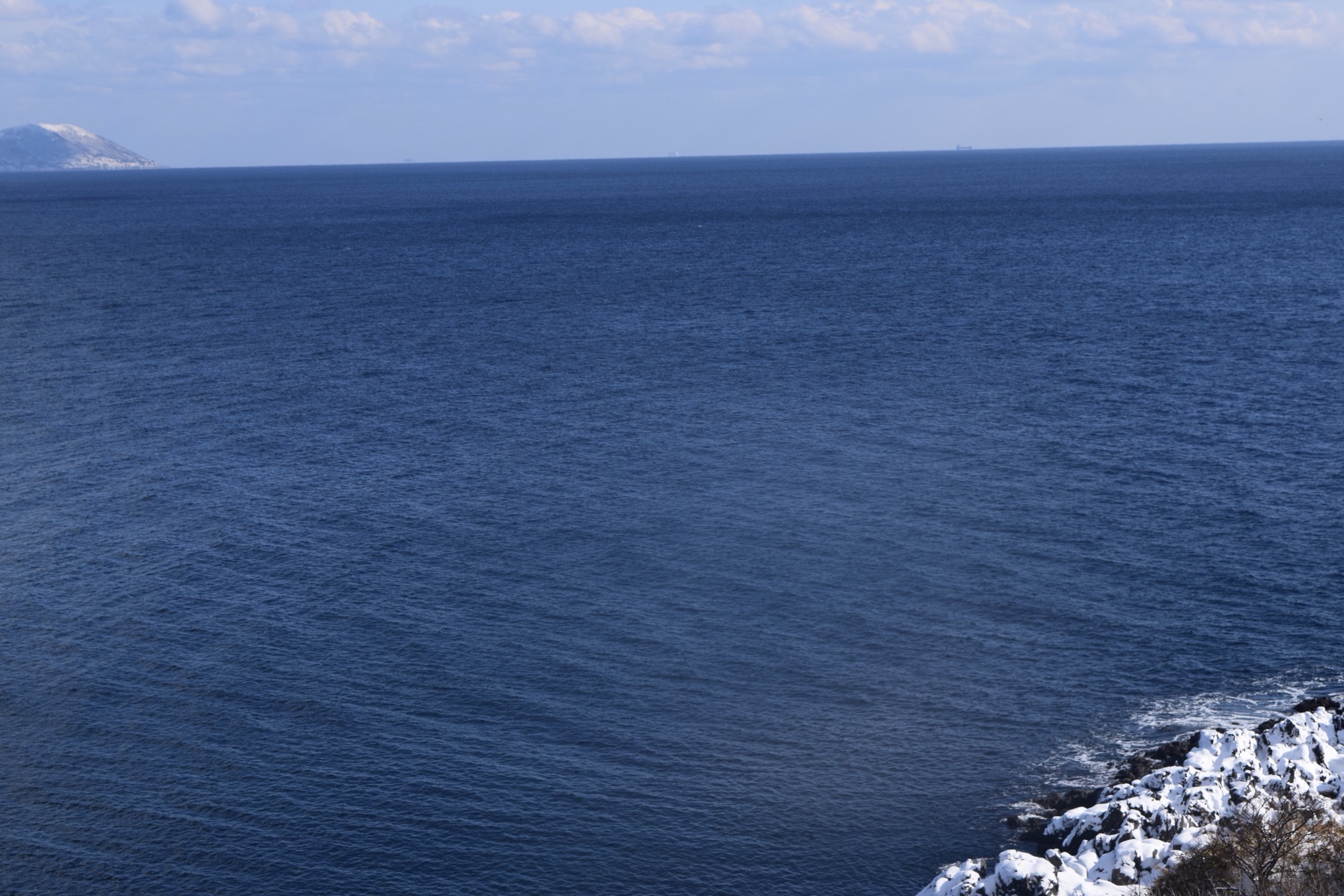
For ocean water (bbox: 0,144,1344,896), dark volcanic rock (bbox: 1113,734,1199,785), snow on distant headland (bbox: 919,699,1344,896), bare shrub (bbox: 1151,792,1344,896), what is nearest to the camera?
bare shrub (bbox: 1151,792,1344,896)

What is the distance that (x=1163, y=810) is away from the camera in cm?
4525

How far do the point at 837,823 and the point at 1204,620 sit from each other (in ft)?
90.0

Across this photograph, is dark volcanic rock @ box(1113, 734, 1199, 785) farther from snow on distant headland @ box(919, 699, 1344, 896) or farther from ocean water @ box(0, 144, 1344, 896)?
ocean water @ box(0, 144, 1344, 896)

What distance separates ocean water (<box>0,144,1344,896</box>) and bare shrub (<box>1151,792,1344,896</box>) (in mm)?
9606

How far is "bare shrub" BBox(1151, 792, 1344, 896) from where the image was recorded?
3703 centimetres

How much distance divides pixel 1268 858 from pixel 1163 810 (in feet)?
19.4

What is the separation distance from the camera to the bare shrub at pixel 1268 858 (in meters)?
37.0

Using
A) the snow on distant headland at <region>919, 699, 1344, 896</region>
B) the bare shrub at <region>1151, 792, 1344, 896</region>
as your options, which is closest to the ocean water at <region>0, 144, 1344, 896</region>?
the snow on distant headland at <region>919, 699, 1344, 896</region>

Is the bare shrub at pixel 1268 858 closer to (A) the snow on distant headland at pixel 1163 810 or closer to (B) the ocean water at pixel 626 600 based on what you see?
(A) the snow on distant headland at pixel 1163 810

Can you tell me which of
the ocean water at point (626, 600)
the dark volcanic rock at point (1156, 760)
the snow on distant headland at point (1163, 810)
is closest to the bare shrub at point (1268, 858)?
the snow on distant headland at point (1163, 810)

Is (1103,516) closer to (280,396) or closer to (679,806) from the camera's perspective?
(679,806)

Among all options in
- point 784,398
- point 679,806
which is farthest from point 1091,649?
point 784,398

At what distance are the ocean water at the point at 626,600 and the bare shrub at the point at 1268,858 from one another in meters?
9.61

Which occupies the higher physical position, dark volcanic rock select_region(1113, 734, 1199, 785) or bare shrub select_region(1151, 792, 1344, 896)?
bare shrub select_region(1151, 792, 1344, 896)
